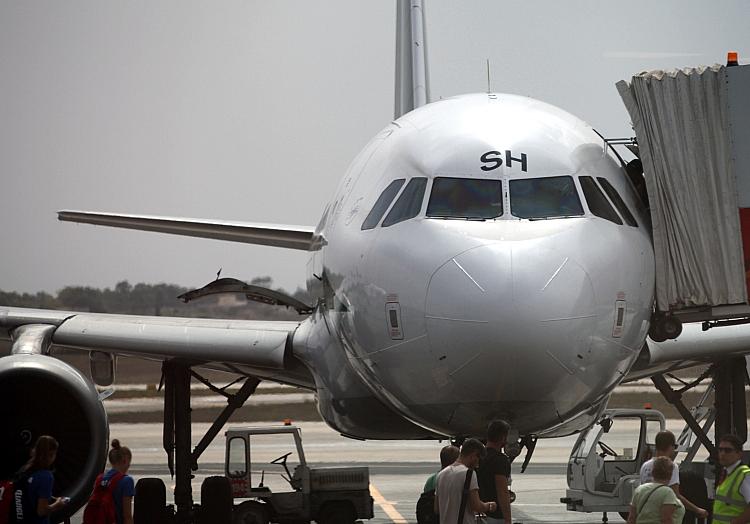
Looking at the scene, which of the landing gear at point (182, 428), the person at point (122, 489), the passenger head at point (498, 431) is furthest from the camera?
the landing gear at point (182, 428)

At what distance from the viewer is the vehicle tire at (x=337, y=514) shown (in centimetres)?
1566

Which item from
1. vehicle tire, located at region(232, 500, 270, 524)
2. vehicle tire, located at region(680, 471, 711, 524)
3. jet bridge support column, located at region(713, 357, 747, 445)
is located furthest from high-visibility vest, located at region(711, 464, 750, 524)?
vehicle tire, located at region(232, 500, 270, 524)

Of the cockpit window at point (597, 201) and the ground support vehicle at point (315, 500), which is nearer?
the cockpit window at point (597, 201)

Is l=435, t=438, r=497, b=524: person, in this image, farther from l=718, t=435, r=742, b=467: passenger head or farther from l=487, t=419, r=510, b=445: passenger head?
l=718, t=435, r=742, b=467: passenger head

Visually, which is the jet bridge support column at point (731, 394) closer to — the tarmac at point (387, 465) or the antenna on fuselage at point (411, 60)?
the tarmac at point (387, 465)

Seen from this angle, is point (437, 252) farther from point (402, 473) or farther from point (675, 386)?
point (675, 386)

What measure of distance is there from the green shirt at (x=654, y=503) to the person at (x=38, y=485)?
4050 millimetres

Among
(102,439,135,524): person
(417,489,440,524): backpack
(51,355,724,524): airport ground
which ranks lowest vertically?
(51,355,724,524): airport ground

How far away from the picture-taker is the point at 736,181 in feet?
33.1

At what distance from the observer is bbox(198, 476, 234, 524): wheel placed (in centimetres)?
1402

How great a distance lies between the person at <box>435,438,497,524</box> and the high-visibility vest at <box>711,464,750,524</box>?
1873mm

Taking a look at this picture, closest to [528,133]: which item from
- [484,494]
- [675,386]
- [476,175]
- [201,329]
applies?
[476,175]

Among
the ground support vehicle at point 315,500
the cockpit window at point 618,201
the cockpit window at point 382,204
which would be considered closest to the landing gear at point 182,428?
the ground support vehicle at point 315,500

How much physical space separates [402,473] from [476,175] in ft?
50.1
